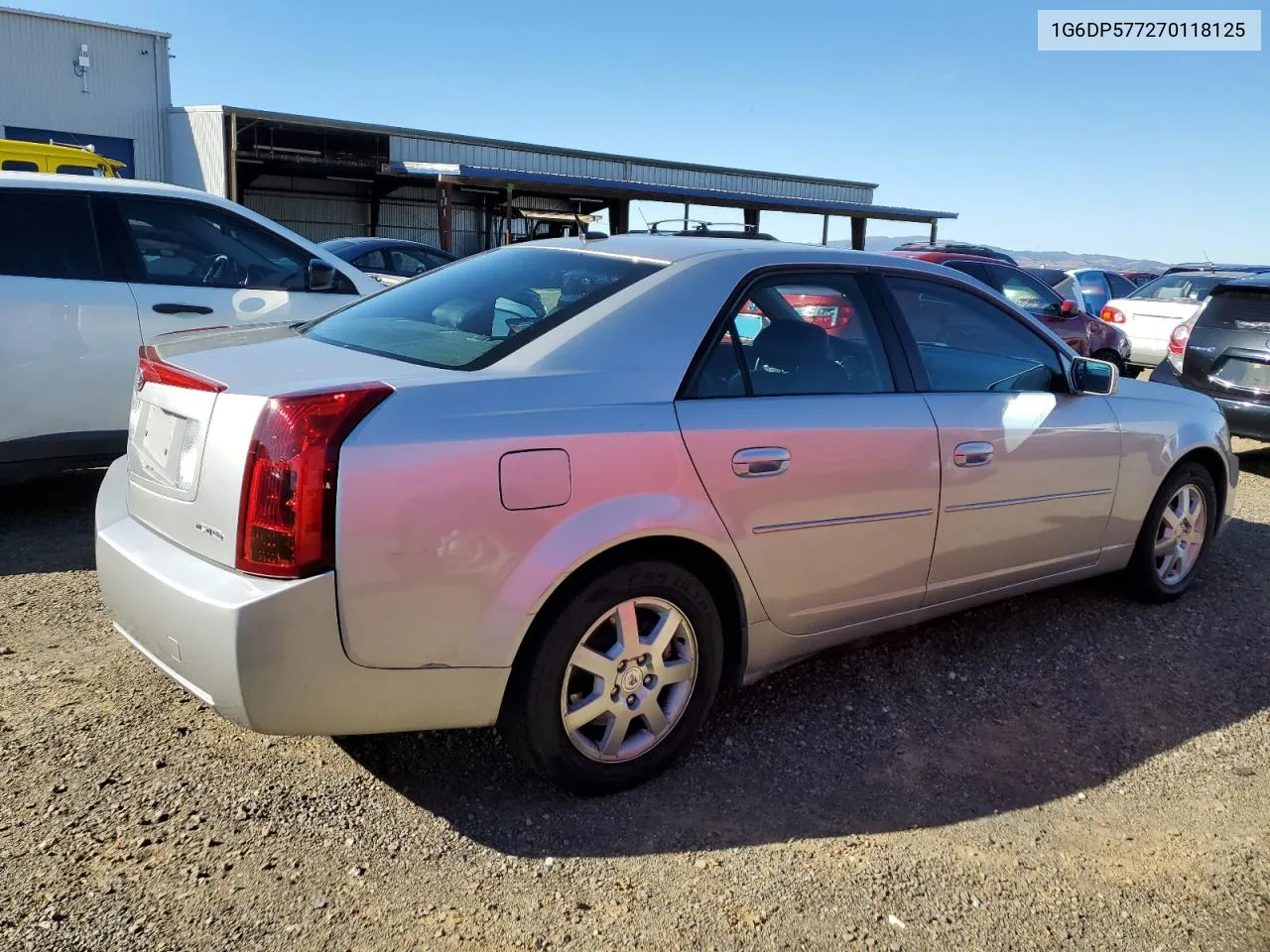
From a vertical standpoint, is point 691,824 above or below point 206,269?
below

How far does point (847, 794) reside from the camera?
303cm

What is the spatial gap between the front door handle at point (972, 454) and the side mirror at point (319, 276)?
138 inches

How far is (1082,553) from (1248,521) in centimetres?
299

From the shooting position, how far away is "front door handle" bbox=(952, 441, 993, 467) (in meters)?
3.54

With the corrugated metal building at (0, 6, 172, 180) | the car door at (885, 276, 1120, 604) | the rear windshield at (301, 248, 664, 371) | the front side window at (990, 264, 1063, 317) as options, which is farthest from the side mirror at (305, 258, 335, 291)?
the corrugated metal building at (0, 6, 172, 180)

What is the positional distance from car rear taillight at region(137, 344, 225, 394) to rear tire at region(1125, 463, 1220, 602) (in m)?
3.87

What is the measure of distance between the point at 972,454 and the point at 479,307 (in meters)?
1.77

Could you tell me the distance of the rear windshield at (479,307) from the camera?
115 inches

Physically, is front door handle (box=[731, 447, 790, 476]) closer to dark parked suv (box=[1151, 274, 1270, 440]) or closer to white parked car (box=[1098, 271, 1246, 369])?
dark parked suv (box=[1151, 274, 1270, 440])

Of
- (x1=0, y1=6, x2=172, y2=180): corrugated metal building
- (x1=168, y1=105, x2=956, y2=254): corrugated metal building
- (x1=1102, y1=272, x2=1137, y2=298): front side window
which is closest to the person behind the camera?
(x1=1102, y1=272, x2=1137, y2=298): front side window

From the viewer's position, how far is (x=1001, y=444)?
369cm

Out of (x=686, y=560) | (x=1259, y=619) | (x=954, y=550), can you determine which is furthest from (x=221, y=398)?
(x=1259, y=619)

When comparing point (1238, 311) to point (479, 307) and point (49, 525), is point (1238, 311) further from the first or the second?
point (49, 525)

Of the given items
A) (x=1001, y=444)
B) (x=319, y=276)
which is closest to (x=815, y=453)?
(x=1001, y=444)
